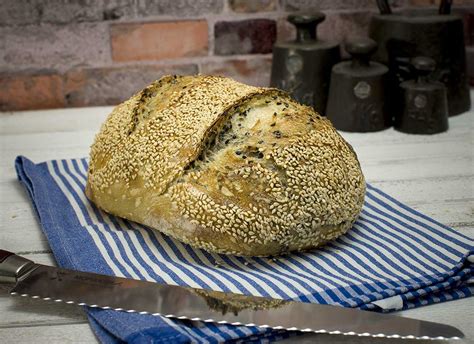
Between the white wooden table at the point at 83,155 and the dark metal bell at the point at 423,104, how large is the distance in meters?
0.03

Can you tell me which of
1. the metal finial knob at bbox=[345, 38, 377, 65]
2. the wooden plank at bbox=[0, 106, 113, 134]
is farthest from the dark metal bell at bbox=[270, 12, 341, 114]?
the wooden plank at bbox=[0, 106, 113, 134]

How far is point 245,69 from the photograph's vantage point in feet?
6.89

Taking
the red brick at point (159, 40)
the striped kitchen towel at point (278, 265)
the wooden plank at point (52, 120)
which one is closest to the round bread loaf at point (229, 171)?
the striped kitchen towel at point (278, 265)

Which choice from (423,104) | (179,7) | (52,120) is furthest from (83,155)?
(423,104)

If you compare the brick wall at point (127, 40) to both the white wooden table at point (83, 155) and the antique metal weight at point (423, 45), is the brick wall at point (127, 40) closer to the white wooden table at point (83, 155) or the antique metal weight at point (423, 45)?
the white wooden table at point (83, 155)

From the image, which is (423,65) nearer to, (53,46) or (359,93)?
(359,93)

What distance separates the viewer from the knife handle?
39.1 inches

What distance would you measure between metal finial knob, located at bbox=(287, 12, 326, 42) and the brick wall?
0.20 m

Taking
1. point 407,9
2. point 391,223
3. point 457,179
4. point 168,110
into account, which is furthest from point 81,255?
point 407,9

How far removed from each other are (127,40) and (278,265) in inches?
44.2

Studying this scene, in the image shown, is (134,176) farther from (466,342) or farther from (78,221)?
(466,342)

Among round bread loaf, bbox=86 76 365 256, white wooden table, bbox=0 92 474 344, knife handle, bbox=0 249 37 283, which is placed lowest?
white wooden table, bbox=0 92 474 344

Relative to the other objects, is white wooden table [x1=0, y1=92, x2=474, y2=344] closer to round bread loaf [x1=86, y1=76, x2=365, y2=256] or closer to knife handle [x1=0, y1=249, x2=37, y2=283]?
knife handle [x1=0, y1=249, x2=37, y2=283]

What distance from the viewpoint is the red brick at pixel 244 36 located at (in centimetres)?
204
